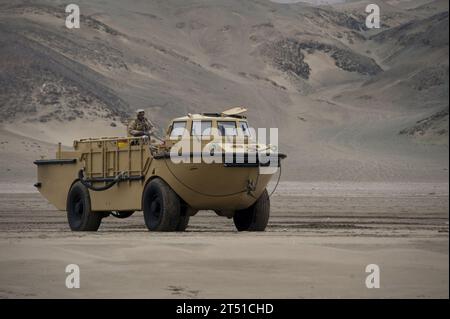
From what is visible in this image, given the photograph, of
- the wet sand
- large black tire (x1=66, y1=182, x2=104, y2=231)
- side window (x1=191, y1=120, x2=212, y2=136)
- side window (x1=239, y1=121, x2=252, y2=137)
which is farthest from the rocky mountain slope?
the wet sand

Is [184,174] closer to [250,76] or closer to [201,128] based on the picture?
[201,128]

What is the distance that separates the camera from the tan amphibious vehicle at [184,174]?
19.0 metres

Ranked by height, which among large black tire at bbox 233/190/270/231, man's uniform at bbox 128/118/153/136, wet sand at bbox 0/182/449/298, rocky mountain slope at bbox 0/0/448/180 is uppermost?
rocky mountain slope at bbox 0/0/448/180

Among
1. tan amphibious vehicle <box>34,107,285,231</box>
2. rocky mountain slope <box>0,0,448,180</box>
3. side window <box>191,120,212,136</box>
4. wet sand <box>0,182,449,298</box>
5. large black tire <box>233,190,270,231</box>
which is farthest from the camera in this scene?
rocky mountain slope <box>0,0,448,180</box>

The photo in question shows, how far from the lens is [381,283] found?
37.9 ft

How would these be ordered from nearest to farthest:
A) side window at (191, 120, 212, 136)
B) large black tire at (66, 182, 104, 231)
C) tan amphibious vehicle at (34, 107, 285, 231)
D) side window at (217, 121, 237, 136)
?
tan amphibious vehicle at (34, 107, 285, 231), side window at (191, 120, 212, 136), side window at (217, 121, 237, 136), large black tire at (66, 182, 104, 231)

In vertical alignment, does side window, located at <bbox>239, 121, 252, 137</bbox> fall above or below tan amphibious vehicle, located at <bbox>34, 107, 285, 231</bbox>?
above

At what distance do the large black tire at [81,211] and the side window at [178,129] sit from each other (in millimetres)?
2467

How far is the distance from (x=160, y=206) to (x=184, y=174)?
2.48 feet

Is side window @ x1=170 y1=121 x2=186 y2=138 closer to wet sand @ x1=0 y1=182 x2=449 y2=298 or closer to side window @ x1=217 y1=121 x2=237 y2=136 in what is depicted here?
side window @ x1=217 y1=121 x2=237 y2=136

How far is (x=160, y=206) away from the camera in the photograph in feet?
63.8

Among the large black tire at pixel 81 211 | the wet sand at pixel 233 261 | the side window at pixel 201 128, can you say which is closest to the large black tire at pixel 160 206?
the wet sand at pixel 233 261

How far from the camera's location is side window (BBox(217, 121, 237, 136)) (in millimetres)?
19516
